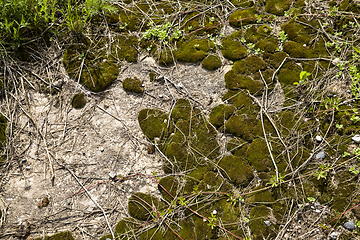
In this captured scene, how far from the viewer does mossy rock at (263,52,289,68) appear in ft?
10.5

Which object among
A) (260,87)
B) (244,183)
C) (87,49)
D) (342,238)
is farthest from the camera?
(87,49)

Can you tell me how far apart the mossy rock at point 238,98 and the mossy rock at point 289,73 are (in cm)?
56

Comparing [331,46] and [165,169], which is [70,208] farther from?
[331,46]

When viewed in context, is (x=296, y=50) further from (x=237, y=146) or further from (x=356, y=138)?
(x=237, y=146)

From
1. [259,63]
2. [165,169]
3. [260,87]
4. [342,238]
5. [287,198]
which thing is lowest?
[342,238]

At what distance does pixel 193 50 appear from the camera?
332 centimetres

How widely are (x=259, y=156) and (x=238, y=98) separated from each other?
0.84 meters

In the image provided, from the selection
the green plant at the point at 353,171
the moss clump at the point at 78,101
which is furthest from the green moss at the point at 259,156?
the moss clump at the point at 78,101

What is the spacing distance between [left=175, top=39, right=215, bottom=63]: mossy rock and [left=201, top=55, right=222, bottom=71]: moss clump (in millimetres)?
80

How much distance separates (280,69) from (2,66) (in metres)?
4.09

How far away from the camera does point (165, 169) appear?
9.25 ft

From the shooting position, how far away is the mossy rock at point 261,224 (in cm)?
255

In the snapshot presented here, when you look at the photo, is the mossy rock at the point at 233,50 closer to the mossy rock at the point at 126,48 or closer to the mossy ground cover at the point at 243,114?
the mossy ground cover at the point at 243,114

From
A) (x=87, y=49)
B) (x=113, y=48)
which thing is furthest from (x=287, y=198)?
(x=87, y=49)
